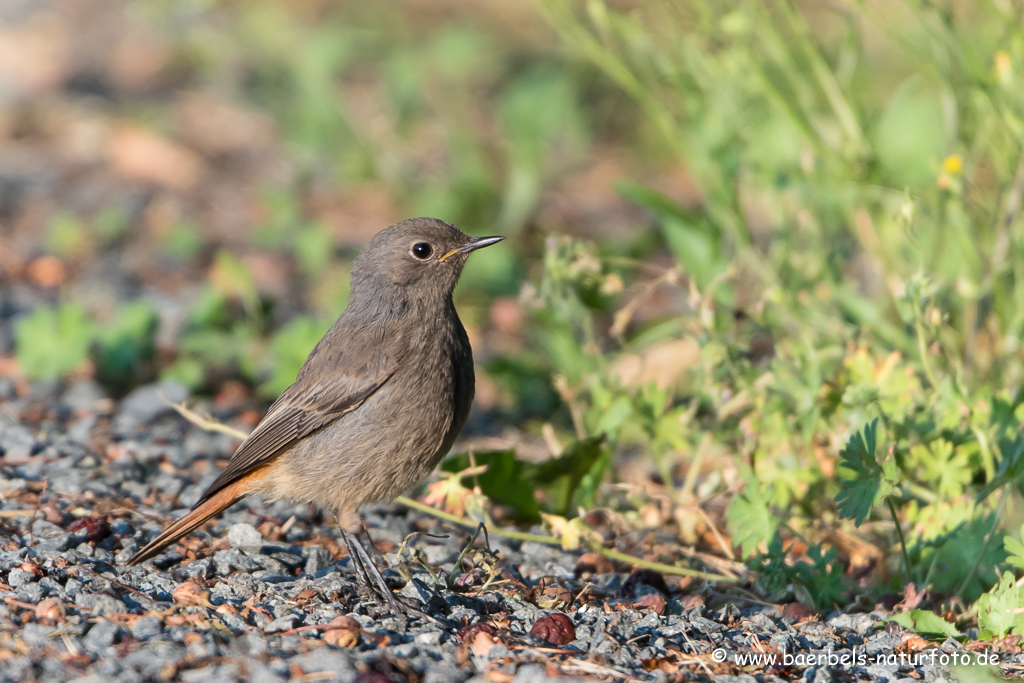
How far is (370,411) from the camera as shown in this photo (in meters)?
4.46

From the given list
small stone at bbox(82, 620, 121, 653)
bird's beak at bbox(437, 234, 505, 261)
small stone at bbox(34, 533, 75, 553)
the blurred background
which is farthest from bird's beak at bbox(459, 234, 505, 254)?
small stone at bbox(82, 620, 121, 653)

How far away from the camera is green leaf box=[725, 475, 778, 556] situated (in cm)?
407

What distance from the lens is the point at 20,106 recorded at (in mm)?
9367

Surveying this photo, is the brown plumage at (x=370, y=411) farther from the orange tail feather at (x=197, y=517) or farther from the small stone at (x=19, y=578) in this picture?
the small stone at (x=19, y=578)

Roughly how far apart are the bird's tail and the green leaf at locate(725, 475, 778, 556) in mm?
2071

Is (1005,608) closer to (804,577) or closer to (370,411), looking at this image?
(804,577)

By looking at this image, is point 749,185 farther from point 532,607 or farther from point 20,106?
point 20,106

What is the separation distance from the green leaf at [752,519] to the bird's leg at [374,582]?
1239 mm

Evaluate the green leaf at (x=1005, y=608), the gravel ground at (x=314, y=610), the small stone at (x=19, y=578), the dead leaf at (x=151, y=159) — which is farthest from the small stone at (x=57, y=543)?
the dead leaf at (x=151, y=159)

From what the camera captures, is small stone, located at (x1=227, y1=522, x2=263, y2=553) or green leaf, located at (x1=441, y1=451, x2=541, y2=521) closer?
small stone, located at (x1=227, y1=522, x2=263, y2=553)

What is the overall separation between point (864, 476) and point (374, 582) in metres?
1.90

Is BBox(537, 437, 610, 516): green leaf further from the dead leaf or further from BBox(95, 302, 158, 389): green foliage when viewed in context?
the dead leaf

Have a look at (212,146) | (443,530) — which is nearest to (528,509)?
(443,530)

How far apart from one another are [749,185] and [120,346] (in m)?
3.92
